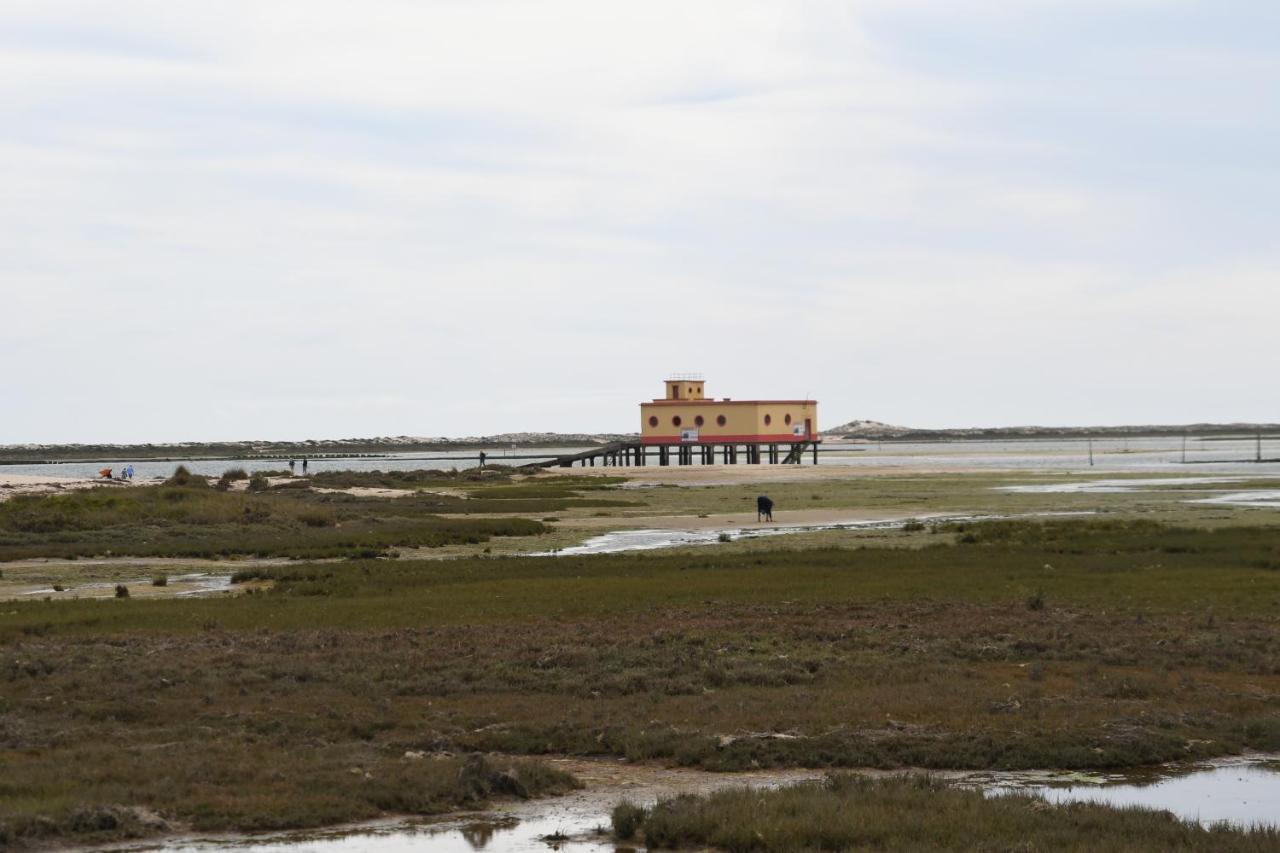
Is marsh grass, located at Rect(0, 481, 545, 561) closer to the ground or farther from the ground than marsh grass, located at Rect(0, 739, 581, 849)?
farther from the ground

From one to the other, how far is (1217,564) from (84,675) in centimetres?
2505

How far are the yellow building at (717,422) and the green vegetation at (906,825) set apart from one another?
111510 mm

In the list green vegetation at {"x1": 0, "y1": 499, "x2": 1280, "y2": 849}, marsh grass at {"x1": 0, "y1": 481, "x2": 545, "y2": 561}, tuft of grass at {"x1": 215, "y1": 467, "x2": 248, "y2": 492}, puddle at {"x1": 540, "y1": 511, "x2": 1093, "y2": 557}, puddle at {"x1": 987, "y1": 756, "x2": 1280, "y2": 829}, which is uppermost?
tuft of grass at {"x1": 215, "y1": 467, "x2": 248, "y2": 492}

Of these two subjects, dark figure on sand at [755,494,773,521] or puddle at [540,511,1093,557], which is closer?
puddle at [540,511,1093,557]

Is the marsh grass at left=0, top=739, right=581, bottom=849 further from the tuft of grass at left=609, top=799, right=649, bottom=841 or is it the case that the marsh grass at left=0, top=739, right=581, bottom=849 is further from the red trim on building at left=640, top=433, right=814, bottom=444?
the red trim on building at left=640, top=433, right=814, bottom=444

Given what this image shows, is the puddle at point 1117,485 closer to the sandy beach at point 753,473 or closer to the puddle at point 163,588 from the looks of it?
the sandy beach at point 753,473

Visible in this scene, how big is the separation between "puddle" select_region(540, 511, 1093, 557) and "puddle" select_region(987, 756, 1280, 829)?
85.8ft

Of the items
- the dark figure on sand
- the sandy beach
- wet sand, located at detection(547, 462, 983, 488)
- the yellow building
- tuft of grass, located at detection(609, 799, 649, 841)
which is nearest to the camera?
tuft of grass, located at detection(609, 799, 649, 841)

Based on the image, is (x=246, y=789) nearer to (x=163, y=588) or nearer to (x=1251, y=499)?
(x=163, y=588)

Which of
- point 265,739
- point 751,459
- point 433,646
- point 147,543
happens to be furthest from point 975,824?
point 751,459

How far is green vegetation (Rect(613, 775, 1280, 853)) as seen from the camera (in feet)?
41.9

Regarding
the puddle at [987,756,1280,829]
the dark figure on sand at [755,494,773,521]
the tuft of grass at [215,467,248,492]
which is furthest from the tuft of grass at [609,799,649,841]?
the tuft of grass at [215,467,248,492]

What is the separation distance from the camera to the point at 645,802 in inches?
581

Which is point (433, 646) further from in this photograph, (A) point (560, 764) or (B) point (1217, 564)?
(B) point (1217, 564)
